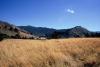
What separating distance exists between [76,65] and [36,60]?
1.99 metres

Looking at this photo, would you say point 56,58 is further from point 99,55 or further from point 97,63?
point 99,55

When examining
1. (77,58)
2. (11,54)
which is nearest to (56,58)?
(77,58)

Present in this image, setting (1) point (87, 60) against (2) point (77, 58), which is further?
(2) point (77, 58)

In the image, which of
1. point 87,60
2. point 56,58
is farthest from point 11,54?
point 87,60

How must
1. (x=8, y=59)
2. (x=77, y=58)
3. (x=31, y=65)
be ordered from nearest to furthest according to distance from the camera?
1. (x=31, y=65)
2. (x=8, y=59)
3. (x=77, y=58)

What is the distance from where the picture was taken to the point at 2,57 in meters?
9.38

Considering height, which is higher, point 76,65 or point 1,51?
point 1,51

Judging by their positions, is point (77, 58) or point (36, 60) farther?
point (77, 58)

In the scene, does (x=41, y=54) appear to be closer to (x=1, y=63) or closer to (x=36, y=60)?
(x=36, y=60)

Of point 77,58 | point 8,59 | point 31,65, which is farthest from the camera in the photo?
point 77,58

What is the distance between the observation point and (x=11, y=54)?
9930mm

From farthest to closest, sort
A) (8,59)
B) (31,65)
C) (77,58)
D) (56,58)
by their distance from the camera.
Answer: (77,58)
(56,58)
(8,59)
(31,65)

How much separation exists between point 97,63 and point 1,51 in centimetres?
498

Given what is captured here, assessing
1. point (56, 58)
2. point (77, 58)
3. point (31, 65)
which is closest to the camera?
point (31, 65)
